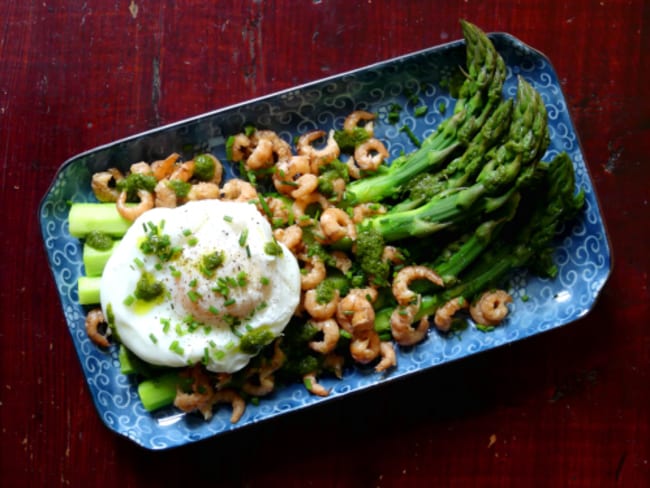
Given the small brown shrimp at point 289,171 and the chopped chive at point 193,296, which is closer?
the chopped chive at point 193,296

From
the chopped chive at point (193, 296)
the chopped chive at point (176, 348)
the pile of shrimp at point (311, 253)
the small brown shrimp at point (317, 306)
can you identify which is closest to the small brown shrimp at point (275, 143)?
the pile of shrimp at point (311, 253)

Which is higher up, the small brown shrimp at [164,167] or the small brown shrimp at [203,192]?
the small brown shrimp at [164,167]

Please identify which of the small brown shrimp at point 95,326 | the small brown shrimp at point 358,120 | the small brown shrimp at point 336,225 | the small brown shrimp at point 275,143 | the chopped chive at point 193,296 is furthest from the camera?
the small brown shrimp at point 358,120

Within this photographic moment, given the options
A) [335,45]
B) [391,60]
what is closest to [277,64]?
[335,45]

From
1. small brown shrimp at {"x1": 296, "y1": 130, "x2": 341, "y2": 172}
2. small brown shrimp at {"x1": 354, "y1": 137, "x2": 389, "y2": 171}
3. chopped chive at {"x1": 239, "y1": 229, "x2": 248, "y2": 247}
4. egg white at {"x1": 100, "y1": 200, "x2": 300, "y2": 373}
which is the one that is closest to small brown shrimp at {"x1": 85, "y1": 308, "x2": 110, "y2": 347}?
egg white at {"x1": 100, "y1": 200, "x2": 300, "y2": 373}

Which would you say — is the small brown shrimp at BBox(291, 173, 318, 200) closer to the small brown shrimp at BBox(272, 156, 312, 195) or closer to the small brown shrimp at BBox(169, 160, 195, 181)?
the small brown shrimp at BBox(272, 156, 312, 195)

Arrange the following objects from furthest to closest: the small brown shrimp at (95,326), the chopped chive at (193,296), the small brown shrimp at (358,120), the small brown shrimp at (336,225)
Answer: the small brown shrimp at (358,120), the small brown shrimp at (95,326), the small brown shrimp at (336,225), the chopped chive at (193,296)

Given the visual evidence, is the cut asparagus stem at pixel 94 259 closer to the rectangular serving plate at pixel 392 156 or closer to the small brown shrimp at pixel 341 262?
the rectangular serving plate at pixel 392 156
